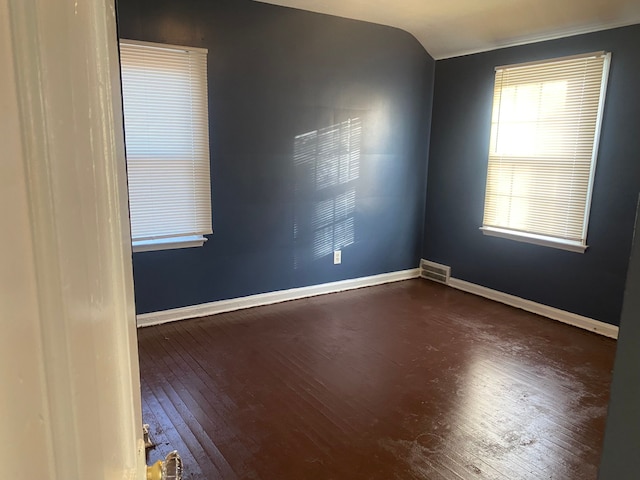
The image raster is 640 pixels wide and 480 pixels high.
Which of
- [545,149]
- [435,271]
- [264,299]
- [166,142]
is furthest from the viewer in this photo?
[435,271]

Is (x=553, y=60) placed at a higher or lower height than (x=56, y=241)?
higher

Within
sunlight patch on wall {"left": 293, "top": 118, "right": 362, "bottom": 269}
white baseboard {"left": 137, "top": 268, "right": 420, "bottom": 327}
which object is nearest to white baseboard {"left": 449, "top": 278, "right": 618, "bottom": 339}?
white baseboard {"left": 137, "top": 268, "right": 420, "bottom": 327}

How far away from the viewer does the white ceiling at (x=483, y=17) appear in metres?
3.41

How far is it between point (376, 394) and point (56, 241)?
2.66 metres

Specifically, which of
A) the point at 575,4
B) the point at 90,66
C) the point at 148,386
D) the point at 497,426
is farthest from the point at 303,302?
the point at 90,66

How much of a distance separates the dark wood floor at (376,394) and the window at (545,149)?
0.86 metres

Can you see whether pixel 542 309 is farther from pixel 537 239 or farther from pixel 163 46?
pixel 163 46

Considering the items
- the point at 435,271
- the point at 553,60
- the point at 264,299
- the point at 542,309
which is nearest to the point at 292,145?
the point at 264,299

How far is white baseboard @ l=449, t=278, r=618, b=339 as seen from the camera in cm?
373

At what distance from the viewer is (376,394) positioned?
277 centimetres

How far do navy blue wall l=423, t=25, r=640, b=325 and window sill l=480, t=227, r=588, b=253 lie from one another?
2.2 inches

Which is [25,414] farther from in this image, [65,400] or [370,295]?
[370,295]

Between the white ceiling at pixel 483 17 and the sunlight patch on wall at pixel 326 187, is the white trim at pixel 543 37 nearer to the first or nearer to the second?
the white ceiling at pixel 483 17

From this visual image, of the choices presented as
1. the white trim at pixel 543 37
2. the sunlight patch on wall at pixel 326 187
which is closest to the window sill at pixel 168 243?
the sunlight patch on wall at pixel 326 187
